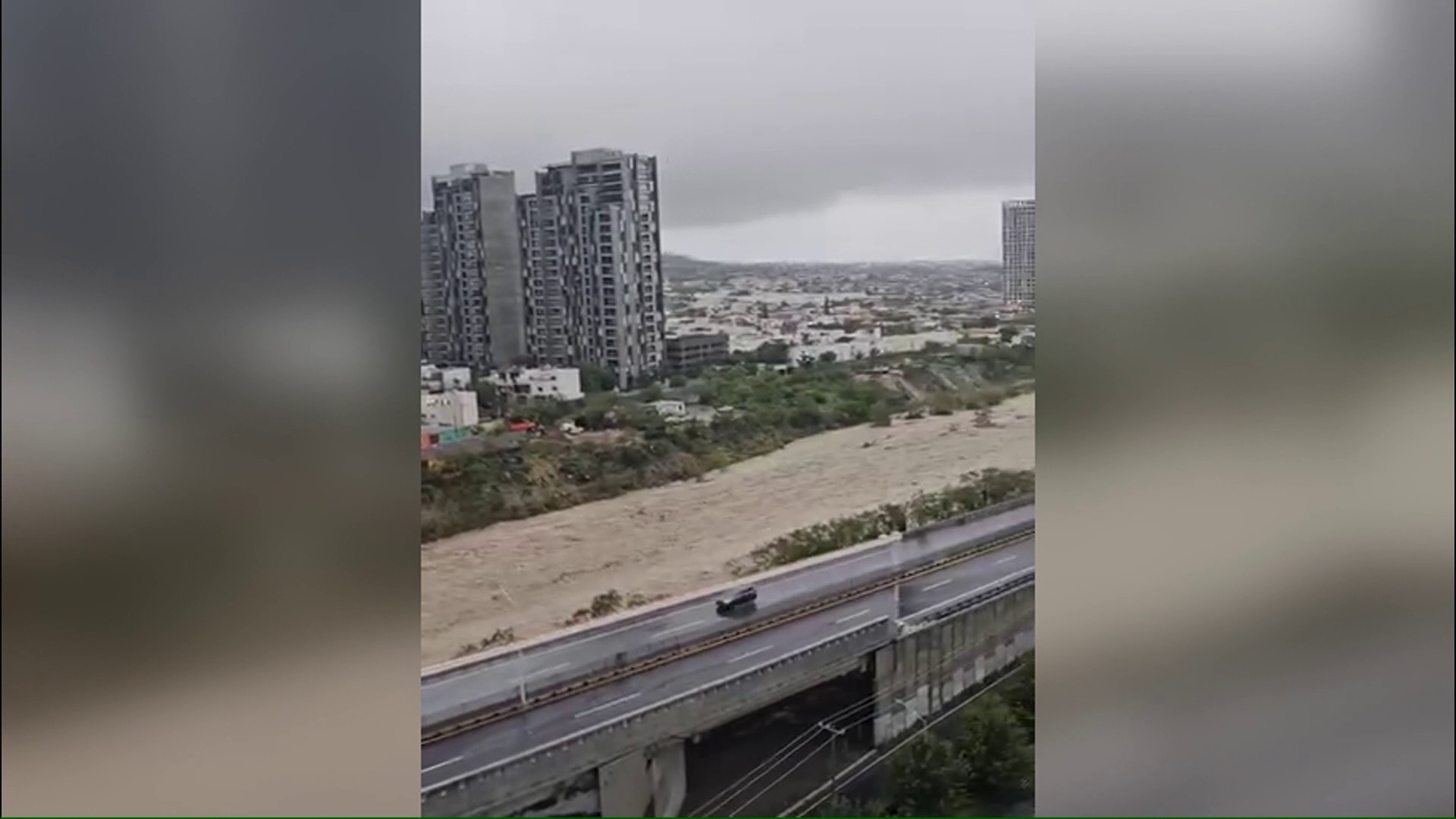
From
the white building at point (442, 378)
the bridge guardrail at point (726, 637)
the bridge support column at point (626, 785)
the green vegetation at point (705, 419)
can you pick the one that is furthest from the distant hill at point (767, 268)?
the bridge support column at point (626, 785)

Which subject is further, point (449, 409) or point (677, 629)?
point (677, 629)

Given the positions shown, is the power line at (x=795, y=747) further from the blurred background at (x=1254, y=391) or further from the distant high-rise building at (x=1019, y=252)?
the distant high-rise building at (x=1019, y=252)

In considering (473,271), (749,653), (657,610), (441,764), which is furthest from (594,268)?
(441,764)

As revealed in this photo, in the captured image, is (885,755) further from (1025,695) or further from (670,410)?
(670,410)

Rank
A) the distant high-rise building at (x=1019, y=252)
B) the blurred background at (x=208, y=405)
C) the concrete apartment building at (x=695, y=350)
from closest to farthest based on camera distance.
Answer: the blurred background at (x=208, y=405) → the distant high-rise building at (x=1019, y=252) → the concrete apartment building at (x=695, y=350)

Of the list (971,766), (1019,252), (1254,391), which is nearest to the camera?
(1254,391)

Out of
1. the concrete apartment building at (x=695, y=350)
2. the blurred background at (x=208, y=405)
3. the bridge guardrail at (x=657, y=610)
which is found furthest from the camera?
the concrete apartment building at (x=695, y=350)
